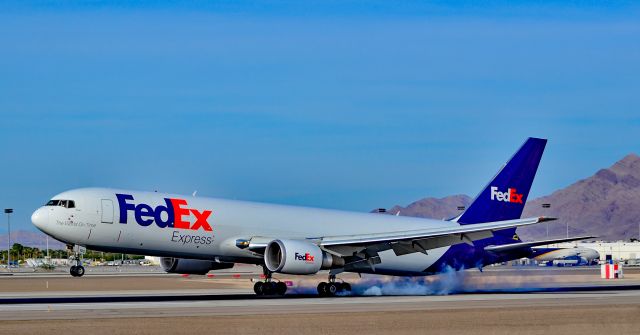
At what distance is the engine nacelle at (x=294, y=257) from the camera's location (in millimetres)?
47562

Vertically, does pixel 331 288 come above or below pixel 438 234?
below

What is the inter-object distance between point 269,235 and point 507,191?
1560cm

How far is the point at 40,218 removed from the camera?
47.4 m

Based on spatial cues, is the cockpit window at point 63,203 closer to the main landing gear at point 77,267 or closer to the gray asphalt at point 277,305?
the main landing gear at point 77,267

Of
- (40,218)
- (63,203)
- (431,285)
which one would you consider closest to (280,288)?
(431,285)

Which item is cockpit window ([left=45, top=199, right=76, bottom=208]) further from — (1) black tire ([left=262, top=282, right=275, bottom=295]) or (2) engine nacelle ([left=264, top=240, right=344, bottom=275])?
(1) black tire ([left=262, top=282, right=275, bottom=295])

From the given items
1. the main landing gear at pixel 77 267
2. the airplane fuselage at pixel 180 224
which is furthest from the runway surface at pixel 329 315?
the airplane fuselage at pixel 180 224

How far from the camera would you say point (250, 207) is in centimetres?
5138

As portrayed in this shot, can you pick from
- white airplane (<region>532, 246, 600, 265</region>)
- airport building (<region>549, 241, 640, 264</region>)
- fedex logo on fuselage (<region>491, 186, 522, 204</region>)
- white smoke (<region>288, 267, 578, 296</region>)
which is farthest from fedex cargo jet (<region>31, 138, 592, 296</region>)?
airport building (<region>549, 241, 640, 264</region>)

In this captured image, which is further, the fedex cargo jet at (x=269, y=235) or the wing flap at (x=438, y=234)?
the wing flap at (x=438, y=234)

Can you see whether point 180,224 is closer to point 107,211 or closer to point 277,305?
point 107,211

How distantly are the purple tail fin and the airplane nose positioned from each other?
78.9ft

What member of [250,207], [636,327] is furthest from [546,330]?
[250,207]

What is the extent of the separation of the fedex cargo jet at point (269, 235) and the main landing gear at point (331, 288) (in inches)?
2.2
